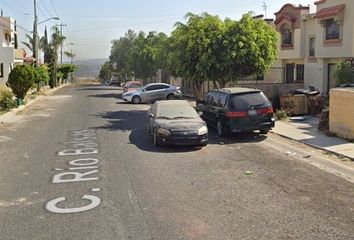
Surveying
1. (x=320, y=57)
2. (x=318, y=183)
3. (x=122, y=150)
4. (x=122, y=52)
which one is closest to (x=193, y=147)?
(x=122, y=150)

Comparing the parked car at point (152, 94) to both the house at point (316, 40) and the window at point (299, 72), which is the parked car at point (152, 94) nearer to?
the house at point (316, 40)

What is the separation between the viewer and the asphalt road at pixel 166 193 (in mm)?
6969

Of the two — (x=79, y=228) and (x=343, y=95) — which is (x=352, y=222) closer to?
(x=79, y=228)

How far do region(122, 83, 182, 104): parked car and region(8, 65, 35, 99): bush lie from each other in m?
6.72

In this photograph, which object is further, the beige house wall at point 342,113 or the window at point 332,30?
the window at point 332,30

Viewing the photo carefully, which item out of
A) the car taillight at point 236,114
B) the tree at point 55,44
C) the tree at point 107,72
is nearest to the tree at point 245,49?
the car taillight at point 236,114

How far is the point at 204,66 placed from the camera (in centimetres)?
2183

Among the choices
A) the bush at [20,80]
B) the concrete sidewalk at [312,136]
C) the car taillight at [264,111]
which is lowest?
the concrete sidewalk at [312,136]

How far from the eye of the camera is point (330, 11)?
28266 millimetres

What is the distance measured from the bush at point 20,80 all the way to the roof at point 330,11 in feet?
60.8

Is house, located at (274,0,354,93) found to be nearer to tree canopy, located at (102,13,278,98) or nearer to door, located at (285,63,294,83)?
door, located at (285,63,294,83)

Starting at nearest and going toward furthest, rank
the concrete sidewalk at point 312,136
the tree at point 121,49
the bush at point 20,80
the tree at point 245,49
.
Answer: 1. the concrete sidewalk at point 312,136
2. the tree at point 245,49
3. the bush at point 20,80
4. the tree at point 121,49

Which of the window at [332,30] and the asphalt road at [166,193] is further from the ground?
the window at [332,30]

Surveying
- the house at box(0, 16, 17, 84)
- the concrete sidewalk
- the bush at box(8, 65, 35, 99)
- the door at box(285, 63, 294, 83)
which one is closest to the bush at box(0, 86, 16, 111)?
the bush at box(8, 65, 35, 99)
